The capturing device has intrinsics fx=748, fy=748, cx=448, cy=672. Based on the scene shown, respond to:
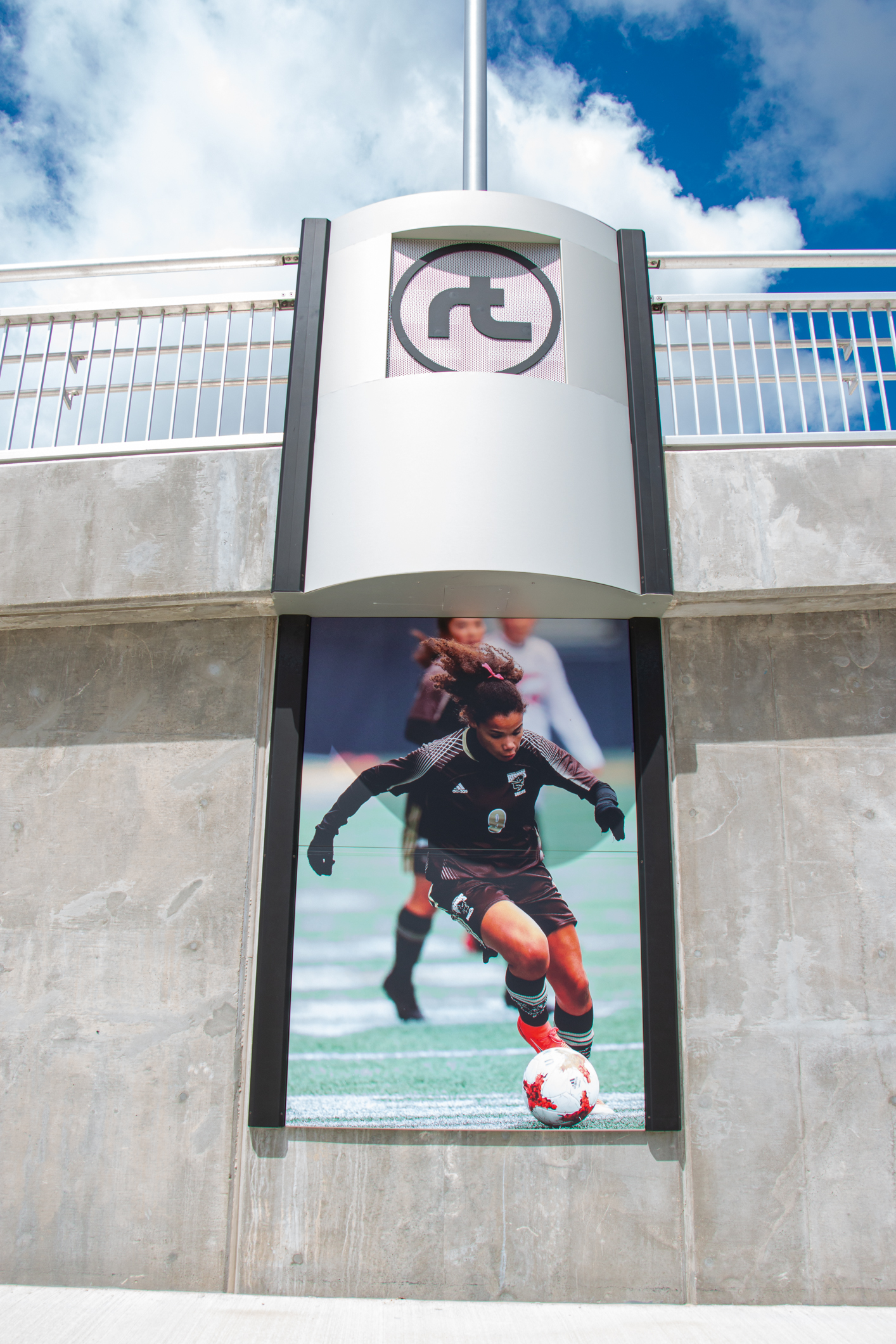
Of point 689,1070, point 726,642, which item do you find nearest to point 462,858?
point 689,1070

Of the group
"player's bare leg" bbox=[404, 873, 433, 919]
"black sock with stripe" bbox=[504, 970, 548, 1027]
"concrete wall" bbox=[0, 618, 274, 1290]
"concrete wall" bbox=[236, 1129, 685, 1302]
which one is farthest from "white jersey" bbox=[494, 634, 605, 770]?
"concrete wall" bbox=[236, 1129, 685, 1302]

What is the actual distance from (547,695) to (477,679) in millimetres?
454

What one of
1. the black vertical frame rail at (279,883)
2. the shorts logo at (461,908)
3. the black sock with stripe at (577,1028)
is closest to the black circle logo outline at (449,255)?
the black vertical frame rail at (279,883)

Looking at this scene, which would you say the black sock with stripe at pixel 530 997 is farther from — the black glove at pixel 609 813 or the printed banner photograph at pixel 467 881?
the black glove at pixel 609 813

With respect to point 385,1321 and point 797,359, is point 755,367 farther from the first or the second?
point 385,1321

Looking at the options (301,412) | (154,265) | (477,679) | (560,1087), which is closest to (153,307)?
(154,265)

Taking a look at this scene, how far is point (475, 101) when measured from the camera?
6309 millimetres

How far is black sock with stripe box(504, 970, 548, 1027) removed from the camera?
14.3 feet

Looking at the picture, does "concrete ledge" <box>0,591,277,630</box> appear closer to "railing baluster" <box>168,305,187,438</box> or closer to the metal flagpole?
"railing baluster" <box>168,305,187,438</box>

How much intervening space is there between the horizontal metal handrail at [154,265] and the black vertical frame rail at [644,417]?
2.28 meters

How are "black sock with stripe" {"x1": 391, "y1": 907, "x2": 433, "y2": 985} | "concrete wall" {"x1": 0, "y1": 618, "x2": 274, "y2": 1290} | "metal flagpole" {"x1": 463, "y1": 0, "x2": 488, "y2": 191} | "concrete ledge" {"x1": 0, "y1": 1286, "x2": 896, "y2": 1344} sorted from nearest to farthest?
"concrete ledge" {"x1": 0, "y1": 1286, "x2": 896, "y2": 1344} < "concrete wall" {"x1": 0, "y1": 618, "x2": 274, "y2": 1290} < "black sock with stripe" {"x1": 391, "y1": 907, "x2": 433, "y2": 985} < "metal flagpole" {"x1": 463, "y1": 0, "x2": 488, "y2": 191}

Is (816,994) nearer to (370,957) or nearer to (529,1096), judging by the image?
(529,1096)

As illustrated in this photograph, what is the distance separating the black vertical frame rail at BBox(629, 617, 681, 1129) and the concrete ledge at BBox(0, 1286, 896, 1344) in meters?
0.89

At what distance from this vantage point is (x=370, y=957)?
442cm
